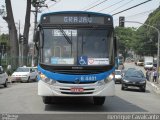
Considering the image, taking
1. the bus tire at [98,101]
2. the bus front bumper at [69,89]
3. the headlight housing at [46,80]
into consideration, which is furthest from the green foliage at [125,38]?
the headlight housing at [46,80]

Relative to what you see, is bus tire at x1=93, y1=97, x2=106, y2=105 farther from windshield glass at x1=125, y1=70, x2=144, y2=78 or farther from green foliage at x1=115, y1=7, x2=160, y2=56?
green foliage at x1=115, y1=7, x2=160, y2=56

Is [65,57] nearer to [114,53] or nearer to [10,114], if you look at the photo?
[114,53]

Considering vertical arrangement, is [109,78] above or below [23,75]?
above

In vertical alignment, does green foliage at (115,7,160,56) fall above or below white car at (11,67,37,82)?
above

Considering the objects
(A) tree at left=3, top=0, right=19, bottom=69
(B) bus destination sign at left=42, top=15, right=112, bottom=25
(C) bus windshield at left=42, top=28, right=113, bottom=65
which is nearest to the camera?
(C) bus windshield at left=42, top=28, right=113, bottom=65

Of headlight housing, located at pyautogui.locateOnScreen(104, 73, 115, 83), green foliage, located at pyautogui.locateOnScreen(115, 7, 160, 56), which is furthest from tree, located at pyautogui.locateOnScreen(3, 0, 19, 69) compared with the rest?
green foliage, located at pyautogui.locateOnScreen(115, 7, 160, 56)

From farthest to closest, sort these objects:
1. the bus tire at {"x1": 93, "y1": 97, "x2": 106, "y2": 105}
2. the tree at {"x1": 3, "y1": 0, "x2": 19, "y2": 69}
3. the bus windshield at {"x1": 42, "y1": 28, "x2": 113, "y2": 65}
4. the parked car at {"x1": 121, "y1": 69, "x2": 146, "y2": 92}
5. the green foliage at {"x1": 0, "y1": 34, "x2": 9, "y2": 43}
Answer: the green foliage at {"x1": 0, "y1": 34, "x2": 9, "y2": 43} < the tree at {"x1": 3, "y1": 0, "x2": 19, "y2": 69} < the parked car at {"x1": 121, "y1": 69, "x2": 146, "y2": 92} < the bus tire at {"x1": 93, "y1": 97, "x2": 106, "y2": 105} < the bus windshield at {"x1": 42, "y1": 28, "x2": 113, "y2": 65}

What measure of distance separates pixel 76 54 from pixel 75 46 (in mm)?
279

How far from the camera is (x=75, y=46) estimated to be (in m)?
14.5

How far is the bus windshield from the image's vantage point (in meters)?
14.4

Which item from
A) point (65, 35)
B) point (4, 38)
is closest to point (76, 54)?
point (65, 35)

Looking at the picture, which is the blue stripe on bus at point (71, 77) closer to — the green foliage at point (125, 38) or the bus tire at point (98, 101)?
the bus tire at point (98, 101)

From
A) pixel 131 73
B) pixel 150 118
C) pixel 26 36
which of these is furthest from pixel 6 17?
pixel 150 118

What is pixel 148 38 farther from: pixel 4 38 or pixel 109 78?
pixel 109 78
